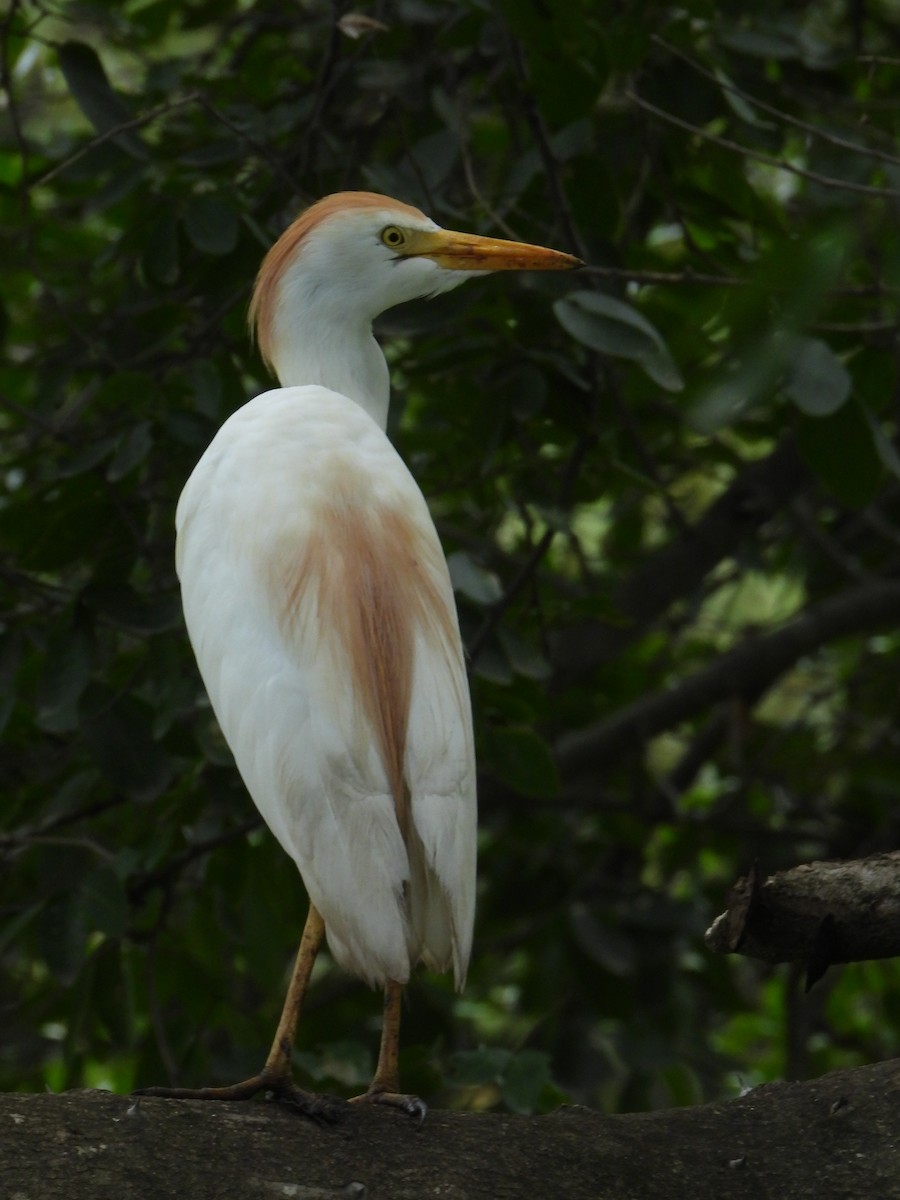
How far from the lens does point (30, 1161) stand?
1430mm

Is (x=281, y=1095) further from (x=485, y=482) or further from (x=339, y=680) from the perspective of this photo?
(x=485, y=482)

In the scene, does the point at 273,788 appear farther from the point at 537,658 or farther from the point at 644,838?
the point at 644,838

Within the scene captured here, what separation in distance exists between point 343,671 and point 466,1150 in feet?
1.95

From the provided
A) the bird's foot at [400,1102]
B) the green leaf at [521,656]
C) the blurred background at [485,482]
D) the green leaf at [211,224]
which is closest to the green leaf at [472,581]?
the blurred background at [485,482]

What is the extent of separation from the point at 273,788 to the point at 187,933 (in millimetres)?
1812

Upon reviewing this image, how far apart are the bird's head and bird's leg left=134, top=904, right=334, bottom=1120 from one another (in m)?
1.11

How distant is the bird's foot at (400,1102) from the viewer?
170cm

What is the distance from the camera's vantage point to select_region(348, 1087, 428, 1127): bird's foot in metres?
1.70

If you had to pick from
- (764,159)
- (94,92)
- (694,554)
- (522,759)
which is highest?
(94,92)

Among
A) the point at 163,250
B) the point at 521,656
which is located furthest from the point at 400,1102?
the point at 163,250

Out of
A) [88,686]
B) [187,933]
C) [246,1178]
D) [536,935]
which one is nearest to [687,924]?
[536,935]

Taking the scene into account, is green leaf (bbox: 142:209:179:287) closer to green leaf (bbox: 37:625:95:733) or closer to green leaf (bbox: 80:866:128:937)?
green leaf (bbox: 37:625:95:733)

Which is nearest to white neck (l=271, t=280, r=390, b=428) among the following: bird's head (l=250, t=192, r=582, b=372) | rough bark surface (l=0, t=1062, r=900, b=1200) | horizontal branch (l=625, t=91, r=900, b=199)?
bird's head (l=250, t=192, r=582, b=372)

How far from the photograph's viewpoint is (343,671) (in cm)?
187
